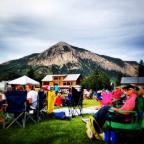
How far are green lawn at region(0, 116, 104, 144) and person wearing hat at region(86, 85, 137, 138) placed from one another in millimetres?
441

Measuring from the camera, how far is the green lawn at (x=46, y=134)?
20.5ft

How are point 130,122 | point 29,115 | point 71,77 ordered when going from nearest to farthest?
point 130,122, point 29,115, point 71,77

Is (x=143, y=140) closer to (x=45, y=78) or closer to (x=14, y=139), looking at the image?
(x=14, y=139)

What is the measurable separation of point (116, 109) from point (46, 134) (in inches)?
109

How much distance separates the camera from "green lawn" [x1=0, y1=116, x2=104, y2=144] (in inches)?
246

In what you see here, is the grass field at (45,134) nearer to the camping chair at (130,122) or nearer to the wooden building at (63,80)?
the camping chair at (130,122)

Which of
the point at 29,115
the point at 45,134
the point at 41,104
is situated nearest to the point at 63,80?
the point at 41,104

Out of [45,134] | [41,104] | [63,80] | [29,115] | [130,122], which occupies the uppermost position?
[63,80]

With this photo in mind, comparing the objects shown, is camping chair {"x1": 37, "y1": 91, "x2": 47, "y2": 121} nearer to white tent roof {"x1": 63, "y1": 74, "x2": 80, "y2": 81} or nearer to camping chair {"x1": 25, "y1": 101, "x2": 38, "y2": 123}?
camping chair {"x1": 25, "y1": 101, "x2": 38, "y2": 123}

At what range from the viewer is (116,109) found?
16.2 ft

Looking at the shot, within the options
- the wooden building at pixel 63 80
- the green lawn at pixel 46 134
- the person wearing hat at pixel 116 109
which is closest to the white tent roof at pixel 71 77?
the wooden building at pixel 63 80

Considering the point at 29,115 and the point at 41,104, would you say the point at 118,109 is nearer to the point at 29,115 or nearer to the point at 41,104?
the point at 29,115

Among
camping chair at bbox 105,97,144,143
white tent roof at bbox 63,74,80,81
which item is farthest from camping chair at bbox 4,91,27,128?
white tent roof at bbox 63,74,80,81

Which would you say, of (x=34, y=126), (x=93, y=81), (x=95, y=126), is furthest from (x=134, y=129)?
(x=93, y=81)
